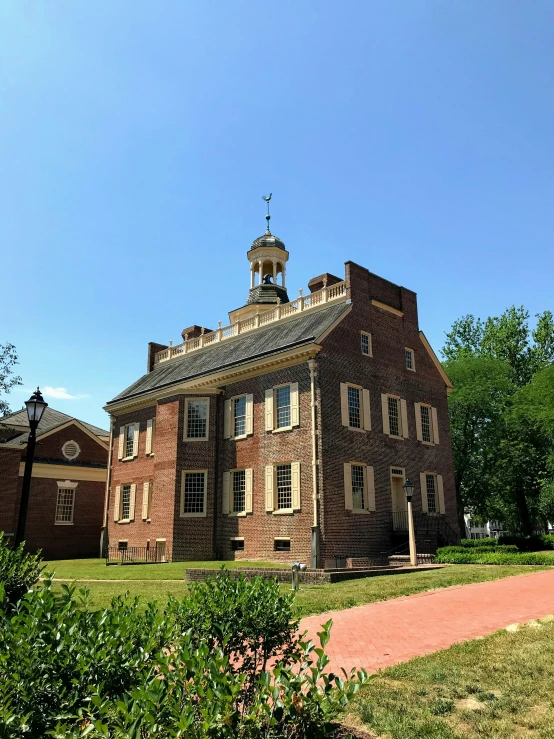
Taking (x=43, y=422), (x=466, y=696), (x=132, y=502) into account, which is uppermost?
(x=43, y=422)

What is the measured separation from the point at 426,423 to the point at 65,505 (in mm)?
21279

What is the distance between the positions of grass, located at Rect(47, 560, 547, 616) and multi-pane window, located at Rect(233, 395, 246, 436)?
25.6 ft

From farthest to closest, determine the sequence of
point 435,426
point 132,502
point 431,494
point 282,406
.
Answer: point 132,502 → point 435,426 → point 431,494 → point 282,406

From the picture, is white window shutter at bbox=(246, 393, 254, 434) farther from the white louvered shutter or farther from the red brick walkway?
the red brick walkway

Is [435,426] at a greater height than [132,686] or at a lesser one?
greater

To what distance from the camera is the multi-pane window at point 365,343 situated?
26438 mm

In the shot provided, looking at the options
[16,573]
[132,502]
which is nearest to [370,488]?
[132,502]

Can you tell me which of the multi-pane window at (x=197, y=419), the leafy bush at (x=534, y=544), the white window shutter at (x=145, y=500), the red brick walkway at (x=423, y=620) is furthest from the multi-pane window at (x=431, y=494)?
the white window shutter at (x=145, y=500)

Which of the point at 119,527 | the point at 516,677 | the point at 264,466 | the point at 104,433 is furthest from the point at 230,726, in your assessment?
the point at 104,433

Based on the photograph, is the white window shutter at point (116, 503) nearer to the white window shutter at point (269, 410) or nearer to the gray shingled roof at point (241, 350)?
the gray shingled roof at point (241, 350)

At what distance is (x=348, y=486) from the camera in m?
23.6

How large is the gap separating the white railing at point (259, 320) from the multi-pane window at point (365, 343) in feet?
6.38

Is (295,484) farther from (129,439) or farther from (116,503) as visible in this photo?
(116,503)

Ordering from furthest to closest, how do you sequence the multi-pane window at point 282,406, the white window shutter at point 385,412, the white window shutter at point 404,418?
the white window shutter at point 404,418 → the white window shutter at point 385,412 → the multi-pane window at point 282,406
